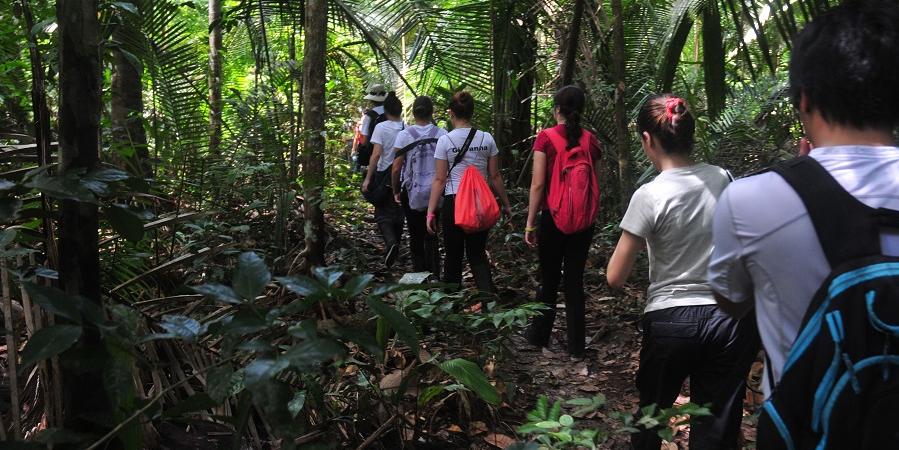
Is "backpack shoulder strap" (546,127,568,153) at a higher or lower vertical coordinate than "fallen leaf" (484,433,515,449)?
higher

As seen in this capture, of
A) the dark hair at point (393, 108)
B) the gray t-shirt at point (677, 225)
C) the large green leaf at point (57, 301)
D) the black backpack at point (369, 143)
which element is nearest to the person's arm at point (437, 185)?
the dark hair at point (393, 108)

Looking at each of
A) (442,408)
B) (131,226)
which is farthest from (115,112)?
(131,226)

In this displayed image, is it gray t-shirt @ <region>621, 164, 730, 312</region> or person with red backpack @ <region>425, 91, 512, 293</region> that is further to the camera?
person with red backpack @ <region>425, 91, 512, 293</region>

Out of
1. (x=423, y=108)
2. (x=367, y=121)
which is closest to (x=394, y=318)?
(x=423, y=108)

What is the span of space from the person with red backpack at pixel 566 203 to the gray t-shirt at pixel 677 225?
72.4 inches

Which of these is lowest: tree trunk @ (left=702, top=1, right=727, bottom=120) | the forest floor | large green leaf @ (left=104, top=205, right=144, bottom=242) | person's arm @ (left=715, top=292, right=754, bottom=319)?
the forest floor

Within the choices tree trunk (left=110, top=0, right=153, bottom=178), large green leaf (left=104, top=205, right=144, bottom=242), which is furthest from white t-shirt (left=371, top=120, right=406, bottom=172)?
large green leaf (left=104, top=205, right=144, bottom=242)

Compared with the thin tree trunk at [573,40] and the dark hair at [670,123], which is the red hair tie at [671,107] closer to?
the dark hair at [670,123]

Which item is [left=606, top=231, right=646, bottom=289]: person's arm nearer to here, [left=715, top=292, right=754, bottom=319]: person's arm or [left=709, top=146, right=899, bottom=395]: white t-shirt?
[left=715, top=292, right=754, bottom=319]: person's arm

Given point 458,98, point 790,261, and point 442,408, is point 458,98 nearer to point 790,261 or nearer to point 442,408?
point 442,408

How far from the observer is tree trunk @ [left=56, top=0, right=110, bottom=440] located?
1.79 metres

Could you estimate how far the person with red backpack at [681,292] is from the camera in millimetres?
2744

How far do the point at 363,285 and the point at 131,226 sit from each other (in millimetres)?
653

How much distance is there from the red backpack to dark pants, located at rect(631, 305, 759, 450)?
1.89 m
